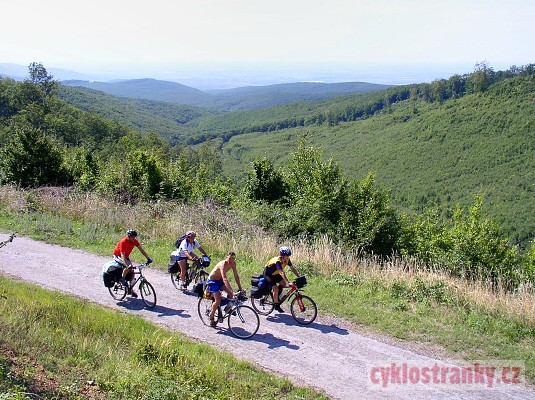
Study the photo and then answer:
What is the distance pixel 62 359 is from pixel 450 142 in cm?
10162

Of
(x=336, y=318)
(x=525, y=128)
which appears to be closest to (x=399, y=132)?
(x=525, y=128)

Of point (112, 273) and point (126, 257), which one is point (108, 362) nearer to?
point (112, 273)

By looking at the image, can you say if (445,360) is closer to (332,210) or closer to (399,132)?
(332,210)

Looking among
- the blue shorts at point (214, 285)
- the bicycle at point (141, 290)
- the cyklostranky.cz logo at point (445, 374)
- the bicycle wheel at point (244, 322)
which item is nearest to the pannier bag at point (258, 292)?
the bicycle wheel at point (244, 322)

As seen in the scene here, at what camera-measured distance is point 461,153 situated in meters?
90.6

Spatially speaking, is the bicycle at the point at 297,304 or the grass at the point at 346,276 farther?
the bicycle at the point at 297,304

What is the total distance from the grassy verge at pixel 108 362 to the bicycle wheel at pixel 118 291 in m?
1.46

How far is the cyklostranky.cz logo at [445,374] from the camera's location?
6637 millimetres

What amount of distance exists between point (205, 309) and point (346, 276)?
4112 millimetres

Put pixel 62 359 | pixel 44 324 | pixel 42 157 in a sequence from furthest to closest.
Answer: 1. pixel 42 157
2. pixel 44 324
3. pixel 62 359

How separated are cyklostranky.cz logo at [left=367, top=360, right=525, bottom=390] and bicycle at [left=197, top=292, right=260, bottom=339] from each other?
240cm

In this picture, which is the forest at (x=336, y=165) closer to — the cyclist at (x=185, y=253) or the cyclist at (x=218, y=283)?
the cyclist at (x=185, y=253)

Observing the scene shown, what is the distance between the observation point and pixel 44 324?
721cm

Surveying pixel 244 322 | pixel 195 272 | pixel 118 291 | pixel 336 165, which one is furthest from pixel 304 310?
pixel 336 165
